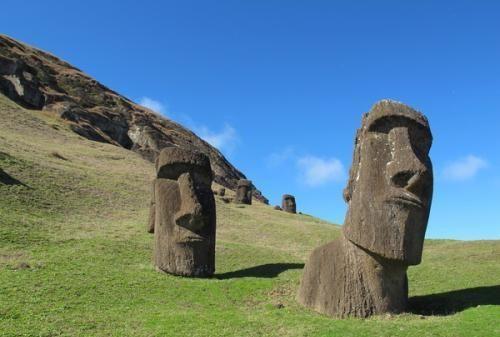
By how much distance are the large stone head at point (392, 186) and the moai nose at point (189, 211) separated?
6901 millimetres

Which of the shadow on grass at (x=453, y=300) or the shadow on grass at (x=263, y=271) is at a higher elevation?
the shadow on grass at (x=263, y=271)

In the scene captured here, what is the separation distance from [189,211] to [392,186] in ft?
27.2

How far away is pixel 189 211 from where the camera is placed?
1841cm

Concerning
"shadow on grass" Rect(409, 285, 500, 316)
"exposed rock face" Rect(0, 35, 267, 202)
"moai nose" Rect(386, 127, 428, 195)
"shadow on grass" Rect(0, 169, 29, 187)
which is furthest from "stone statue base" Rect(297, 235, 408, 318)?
"exposed rock face" Rect(0, 35, 267, 202)

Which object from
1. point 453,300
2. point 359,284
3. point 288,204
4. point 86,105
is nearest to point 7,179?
point 359,284

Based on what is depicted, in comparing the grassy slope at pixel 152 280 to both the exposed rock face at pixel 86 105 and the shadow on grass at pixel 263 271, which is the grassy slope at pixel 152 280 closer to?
the shadow on grass at pixel 263 271

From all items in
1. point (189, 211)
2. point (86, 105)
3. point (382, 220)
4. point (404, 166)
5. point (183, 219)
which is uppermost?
point (86, 105)

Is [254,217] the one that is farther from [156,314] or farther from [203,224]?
[156,314]

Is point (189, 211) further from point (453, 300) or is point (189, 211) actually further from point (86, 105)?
point (86, 105)

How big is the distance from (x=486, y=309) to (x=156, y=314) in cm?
778

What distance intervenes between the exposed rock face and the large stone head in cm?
5478

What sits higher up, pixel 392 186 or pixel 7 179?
pixel 7 179

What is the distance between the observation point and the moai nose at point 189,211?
60.4 ft

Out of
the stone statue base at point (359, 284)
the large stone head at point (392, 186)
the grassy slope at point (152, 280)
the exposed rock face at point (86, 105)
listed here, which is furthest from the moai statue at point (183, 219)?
the exposed rock face at point (86, 105)
